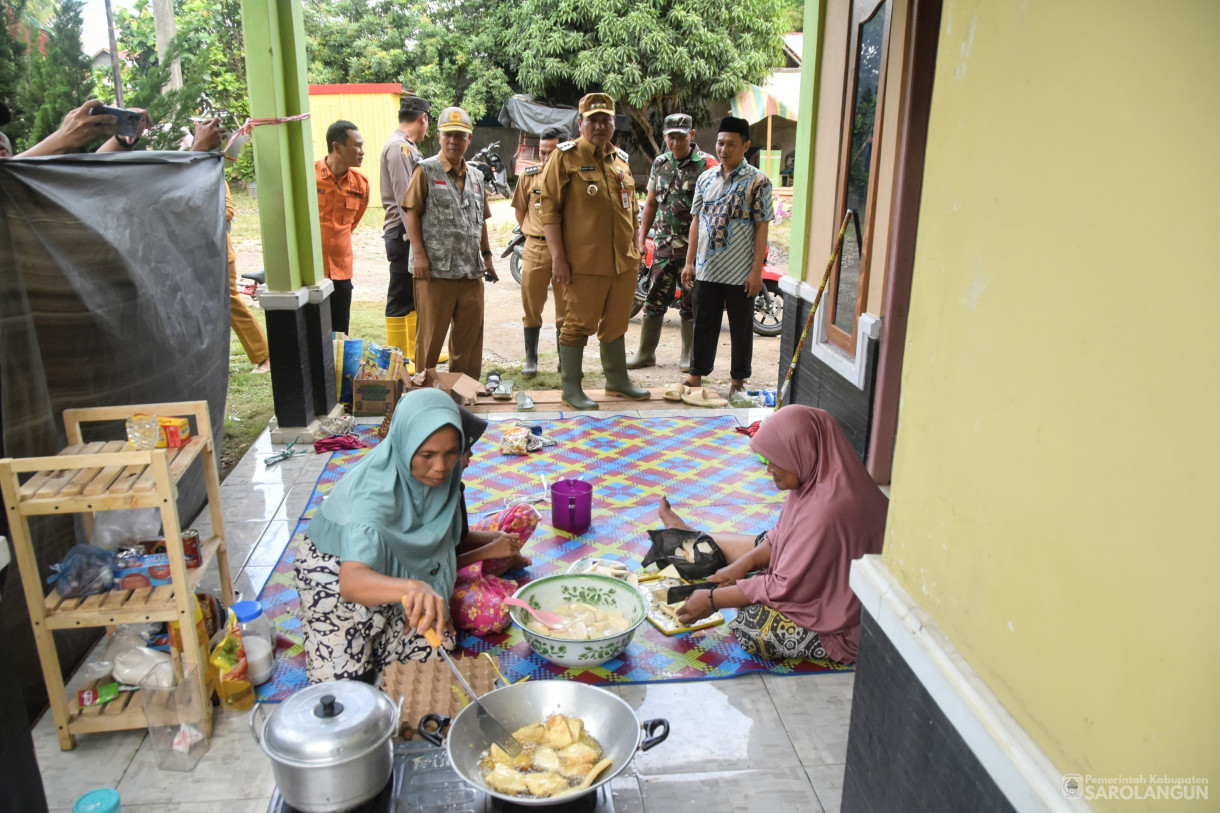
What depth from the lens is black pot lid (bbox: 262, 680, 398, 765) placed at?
198 cm

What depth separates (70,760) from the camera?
259cm

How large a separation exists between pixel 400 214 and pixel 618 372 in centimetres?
210

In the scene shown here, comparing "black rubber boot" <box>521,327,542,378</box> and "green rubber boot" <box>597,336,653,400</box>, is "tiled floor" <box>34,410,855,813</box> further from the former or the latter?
"black rubber boot" <box>521,327,542,378</box>

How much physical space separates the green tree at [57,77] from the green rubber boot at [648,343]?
→ 15.1 feet

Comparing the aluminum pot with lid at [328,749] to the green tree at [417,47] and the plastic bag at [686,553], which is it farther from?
the green tree at [417,47]

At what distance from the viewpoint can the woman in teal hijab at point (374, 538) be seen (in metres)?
2.61

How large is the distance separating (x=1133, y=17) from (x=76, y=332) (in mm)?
3163

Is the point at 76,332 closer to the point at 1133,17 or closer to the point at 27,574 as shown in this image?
the point at 27,574

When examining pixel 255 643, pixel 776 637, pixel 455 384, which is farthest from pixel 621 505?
pixel 255 643

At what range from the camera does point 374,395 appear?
593 centimetres

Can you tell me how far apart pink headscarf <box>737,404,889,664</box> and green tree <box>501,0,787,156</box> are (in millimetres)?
14518

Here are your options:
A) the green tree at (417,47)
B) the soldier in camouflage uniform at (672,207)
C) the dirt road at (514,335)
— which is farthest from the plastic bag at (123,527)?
the green tree at (417,47)

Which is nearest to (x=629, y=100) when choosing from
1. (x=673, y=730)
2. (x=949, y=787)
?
(x=673, y=730)

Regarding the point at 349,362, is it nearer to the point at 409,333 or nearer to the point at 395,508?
the point at 409,333
